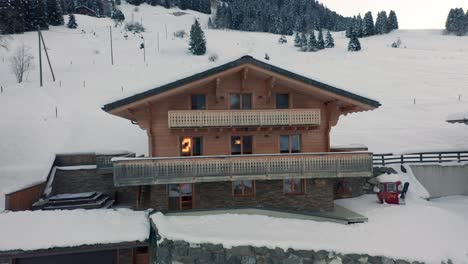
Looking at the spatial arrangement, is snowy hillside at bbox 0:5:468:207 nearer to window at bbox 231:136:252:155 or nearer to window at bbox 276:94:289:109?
window at bbox 276:94:289:109

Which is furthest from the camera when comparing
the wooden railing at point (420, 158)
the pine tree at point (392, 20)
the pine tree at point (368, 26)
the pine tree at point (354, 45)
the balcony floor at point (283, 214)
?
the pine tree at point (392, 20)

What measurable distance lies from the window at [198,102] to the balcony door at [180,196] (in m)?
4.46

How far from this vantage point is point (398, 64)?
6406 cm

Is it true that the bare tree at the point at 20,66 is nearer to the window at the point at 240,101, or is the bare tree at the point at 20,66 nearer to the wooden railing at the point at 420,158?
the window at the point at 240,101

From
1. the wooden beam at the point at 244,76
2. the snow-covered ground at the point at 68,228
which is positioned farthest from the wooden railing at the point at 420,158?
the snow-covered ground at the point at 68,228

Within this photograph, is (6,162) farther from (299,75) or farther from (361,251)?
(361,251)

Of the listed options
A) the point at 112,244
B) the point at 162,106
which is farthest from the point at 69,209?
the point at 162,106

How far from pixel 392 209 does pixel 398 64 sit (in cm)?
5339

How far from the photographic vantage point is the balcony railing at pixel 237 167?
1691 cm

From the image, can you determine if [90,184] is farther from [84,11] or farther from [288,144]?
[84,11]

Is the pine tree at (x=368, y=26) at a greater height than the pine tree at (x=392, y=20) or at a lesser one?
lesser

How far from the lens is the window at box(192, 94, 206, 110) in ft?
63.5

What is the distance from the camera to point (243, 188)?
1886 centimetres

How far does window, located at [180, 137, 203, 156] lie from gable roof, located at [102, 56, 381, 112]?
3.22 meters
